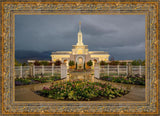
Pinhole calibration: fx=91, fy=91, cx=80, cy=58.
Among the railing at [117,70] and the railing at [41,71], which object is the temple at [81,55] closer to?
the railing at [41,71]

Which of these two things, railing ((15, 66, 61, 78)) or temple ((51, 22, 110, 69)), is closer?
railing ((15, 66, 61, 78))

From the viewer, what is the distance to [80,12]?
245 centimetres

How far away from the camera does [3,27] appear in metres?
2.39

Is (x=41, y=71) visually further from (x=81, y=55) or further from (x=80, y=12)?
(x=81, y=55)

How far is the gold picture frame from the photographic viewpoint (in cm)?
229

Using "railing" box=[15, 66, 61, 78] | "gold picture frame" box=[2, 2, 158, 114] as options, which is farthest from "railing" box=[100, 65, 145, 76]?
"gold picture frame" box=[2, 2, 158, 114]

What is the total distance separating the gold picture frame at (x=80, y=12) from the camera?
90.0 inches

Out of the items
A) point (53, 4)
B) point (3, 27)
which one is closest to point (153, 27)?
point (53, 4)

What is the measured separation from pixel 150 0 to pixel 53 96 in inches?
151

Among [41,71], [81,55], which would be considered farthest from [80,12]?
[81,55]

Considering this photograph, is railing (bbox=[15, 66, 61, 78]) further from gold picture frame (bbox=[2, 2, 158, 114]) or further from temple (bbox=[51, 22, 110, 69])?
temple (bbox=[51, 22, 110, 69])

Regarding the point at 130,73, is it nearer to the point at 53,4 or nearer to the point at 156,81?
the point at 156,81

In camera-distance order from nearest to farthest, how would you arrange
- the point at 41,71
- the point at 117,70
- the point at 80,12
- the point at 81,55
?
the point at 80,12, the point at 41,71, the point at 117,70, the point at 81,55

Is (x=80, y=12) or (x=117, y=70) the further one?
(x=117, y=70)
